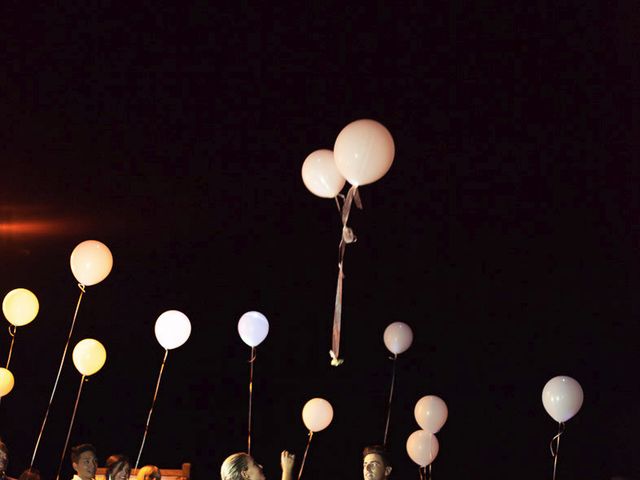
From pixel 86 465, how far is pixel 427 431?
9.50ft

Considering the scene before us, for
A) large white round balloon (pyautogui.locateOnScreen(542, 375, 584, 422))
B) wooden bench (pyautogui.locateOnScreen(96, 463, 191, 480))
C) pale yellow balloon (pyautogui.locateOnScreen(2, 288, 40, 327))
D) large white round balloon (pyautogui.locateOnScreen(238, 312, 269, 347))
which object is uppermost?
large white round balloon (pyautogui.locateOnScreen(238, 312, 269, 347))

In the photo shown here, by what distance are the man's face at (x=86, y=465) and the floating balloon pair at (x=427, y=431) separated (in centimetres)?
275

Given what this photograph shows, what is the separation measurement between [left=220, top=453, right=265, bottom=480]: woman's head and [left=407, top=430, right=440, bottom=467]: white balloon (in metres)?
3.06

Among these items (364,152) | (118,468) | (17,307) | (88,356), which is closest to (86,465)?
(118,468)

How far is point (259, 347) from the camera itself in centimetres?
838

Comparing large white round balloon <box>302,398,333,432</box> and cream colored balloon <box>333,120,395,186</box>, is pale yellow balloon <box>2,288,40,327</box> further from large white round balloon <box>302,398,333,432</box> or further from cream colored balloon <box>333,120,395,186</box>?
cream colored balloon <box>333,120,395,186</box>

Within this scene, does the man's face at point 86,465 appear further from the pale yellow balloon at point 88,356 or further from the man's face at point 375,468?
the pale yellow balloon at point 88,356

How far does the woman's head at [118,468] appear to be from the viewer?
15.2 feet

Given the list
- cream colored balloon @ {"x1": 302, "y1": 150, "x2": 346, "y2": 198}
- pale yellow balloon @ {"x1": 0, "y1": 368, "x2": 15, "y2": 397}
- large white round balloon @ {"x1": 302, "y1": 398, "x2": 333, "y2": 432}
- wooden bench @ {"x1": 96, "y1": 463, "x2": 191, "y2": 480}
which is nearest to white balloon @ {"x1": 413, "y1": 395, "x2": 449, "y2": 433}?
large white round balloon @ {"x1": 302, "y1": 398, "x2": 333, "y2": 432}

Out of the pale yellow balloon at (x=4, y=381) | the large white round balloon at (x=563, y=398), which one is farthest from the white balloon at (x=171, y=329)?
the large white round balloon at (x=563, y=398)

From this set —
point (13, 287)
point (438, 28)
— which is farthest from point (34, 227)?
point (438, 28)

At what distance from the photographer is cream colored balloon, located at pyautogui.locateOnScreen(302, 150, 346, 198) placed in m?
5.04

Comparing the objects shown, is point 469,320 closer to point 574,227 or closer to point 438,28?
point 574,227

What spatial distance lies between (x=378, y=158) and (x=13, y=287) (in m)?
4.78
